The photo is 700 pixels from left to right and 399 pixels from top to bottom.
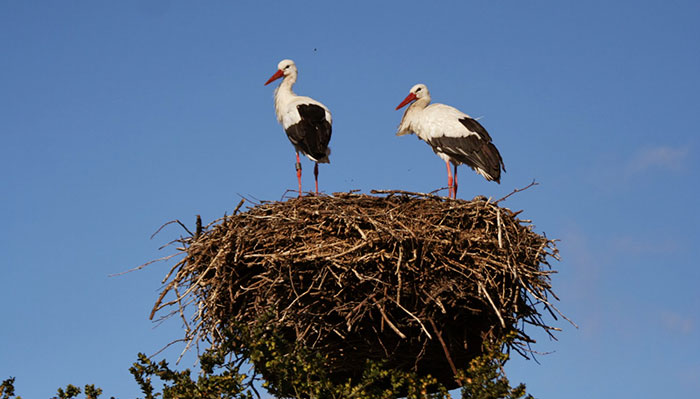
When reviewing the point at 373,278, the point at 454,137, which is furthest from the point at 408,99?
the point at 373,278

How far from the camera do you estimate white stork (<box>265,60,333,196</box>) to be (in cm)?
1016

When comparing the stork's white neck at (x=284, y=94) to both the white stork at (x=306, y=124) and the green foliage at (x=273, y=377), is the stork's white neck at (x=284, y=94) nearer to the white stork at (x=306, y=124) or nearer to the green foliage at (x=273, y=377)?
the white stork at (x=306, y=124)

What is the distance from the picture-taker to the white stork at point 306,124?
10.2 metres

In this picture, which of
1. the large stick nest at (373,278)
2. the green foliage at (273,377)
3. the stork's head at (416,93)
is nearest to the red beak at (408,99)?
the stork's head at (416,93)

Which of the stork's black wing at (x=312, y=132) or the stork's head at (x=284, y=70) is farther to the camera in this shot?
the stork's head at (x=284, y=70)

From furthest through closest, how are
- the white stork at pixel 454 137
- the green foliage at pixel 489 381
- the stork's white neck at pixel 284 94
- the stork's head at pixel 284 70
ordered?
the stork's head at pixel 284 70, the stork's white neck at pixel 284 94, the white stork at pixel 454 137, the green foliage at pixel 489 381

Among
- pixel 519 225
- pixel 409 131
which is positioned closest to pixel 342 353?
pixel 519 225

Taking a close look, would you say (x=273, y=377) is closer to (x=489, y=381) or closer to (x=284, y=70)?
(x=489, y=381)

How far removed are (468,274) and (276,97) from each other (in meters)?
5.10

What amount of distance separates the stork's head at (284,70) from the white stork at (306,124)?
0.47m

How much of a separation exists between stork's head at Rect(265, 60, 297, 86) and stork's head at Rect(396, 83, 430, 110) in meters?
1.51

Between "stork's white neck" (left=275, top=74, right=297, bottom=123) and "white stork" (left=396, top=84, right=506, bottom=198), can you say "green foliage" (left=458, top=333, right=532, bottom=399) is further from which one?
"stork's white neck" (left=275, top=74, right=297, bottom=123)

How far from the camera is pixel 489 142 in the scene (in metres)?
10.3

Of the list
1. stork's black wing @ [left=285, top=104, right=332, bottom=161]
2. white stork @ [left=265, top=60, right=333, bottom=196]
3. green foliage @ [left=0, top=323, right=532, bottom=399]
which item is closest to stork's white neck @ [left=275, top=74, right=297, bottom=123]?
white stork @ [left=265, top=60, right=333, bottom=196]
